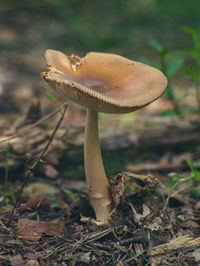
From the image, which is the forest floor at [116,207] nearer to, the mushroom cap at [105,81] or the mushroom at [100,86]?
the mushroom at [100,86]

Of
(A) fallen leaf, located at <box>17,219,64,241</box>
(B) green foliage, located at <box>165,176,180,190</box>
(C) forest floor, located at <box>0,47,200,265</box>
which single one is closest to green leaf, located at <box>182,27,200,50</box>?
(C) forest floor, located at <box>0,47,200,265</box>


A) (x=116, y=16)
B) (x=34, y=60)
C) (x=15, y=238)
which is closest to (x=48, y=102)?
(x=34, y=60)

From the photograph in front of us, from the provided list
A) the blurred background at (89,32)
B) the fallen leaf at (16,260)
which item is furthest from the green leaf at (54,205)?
the blurred background at (89,32)

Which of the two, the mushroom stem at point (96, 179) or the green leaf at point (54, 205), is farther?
the green leaf at point (54, 205)

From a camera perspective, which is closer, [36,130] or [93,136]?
[93,136]

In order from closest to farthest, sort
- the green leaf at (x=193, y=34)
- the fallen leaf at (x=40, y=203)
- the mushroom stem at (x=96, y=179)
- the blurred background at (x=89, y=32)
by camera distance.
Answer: the mushroom stem at (x=96, y=179) < the fallen leaf at (x=40, y=203) < the green leaf at (x=193, y=34) < the blurred background at (x=89, y=32)

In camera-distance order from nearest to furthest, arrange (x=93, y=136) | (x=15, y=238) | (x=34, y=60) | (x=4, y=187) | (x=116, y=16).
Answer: (x=15, y=238), (x=93, y=136), (x=4, y=187), (x=34, y=60), (x=116, y=16)

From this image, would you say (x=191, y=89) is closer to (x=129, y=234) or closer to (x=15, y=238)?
(x=129, y=234)

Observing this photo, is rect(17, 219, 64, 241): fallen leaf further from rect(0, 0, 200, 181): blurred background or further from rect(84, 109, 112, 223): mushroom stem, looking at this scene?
rect(0, 0, 200, 181): blurred background
